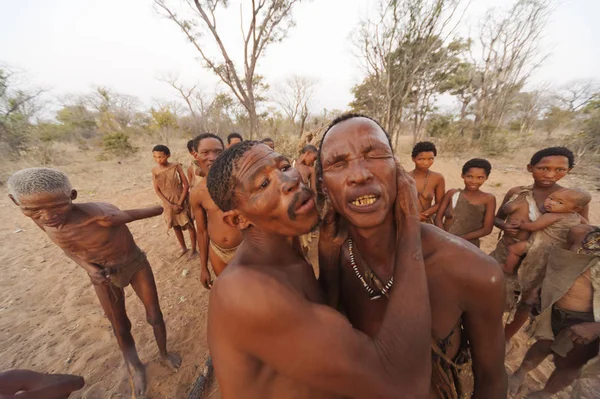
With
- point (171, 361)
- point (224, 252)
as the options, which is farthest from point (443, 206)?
point (171, 361)

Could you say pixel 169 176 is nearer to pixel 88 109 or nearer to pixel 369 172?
pixel 369 172

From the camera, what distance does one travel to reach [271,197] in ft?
3.99

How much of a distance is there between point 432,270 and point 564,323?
2.11m

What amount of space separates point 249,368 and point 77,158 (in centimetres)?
2099

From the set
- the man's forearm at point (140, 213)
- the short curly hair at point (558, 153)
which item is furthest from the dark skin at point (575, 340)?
the man's forearm at point (140, 213)

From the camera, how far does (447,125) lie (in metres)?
16.1

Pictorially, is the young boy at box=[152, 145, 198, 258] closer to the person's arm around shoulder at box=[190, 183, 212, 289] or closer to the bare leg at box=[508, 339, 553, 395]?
the person's arm around shoulder at box=[190, 183, 212, 289]

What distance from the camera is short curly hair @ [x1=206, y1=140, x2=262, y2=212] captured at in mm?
1275

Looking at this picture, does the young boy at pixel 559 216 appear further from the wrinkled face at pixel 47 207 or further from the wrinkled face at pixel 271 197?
the wrinkled face at pixel 47 207

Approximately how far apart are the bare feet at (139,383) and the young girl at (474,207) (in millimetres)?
4441

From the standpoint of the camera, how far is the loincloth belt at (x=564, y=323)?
6.46 ft

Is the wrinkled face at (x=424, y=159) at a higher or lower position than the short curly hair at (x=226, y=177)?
lower

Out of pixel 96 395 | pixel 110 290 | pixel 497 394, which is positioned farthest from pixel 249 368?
pixel 96 395

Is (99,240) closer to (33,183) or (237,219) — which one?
(33,183)
